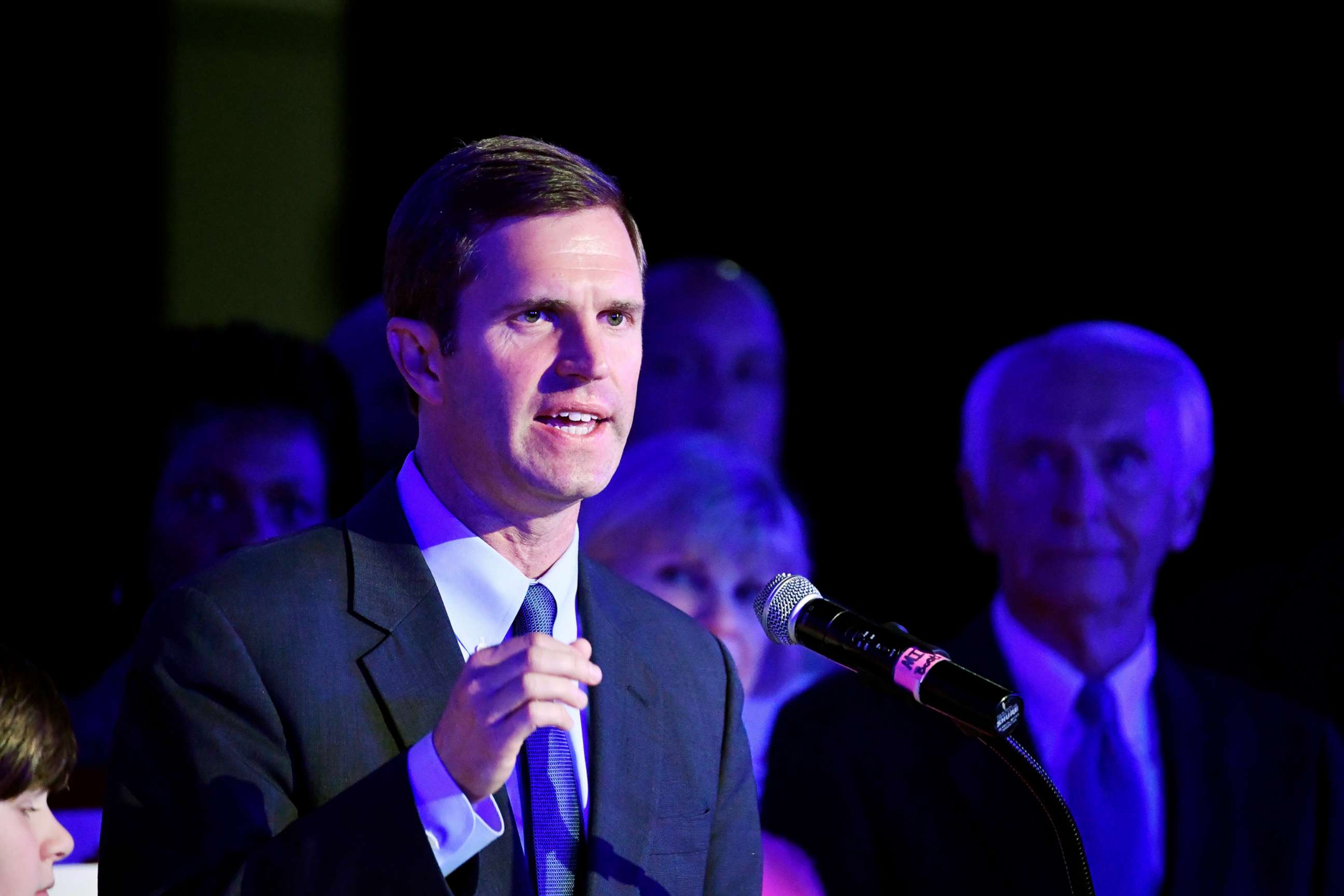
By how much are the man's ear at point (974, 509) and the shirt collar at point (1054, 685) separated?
0.62 feet

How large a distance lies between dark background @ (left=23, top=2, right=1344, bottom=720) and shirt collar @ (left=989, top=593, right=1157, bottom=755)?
18 centimetres

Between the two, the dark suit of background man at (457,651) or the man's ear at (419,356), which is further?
the man's ear at (419,356)

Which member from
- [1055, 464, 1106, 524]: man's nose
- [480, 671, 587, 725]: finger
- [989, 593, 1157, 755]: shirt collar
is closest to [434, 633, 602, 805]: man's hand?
[480, 671, 587, 725]: finger

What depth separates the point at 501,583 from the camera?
1.56m

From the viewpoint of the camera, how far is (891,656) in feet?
4.32

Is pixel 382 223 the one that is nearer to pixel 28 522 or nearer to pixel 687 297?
pixel 687 297

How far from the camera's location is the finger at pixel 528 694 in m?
1.19

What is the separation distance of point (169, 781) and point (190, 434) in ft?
4.66

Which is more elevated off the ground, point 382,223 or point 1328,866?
point 382,223

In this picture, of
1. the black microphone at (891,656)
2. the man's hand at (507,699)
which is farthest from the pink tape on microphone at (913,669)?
the man's hand at (507,699)

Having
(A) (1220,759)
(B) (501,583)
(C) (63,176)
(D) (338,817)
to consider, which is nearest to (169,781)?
(D) (338,817)

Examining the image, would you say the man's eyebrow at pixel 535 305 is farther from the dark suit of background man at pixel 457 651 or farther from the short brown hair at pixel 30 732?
the short brown hair at pixel 30 732

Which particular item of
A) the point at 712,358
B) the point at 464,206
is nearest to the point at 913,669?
the point at 464,206

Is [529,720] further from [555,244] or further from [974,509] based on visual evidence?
[974,509]
